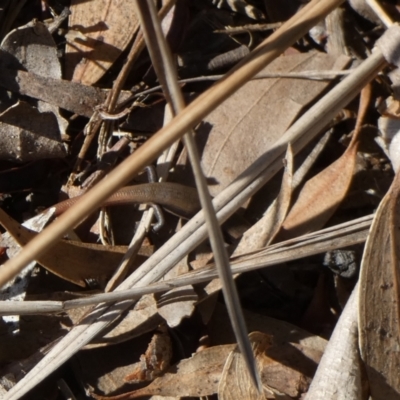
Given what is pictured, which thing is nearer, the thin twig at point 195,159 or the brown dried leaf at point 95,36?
the thin twig at point 195,159

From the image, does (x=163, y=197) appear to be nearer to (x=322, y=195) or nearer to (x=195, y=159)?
(x=322, y=195)

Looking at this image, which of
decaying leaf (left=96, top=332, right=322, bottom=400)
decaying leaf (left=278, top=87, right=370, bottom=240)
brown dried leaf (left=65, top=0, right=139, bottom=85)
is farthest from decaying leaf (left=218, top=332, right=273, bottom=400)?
brown dried leaf (left=65, top=0, right=139, bottom=85)

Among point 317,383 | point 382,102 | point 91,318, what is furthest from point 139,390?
point 382,102

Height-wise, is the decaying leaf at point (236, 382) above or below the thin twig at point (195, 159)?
below

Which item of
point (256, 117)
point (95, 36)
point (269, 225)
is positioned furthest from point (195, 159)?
point (95, 36)

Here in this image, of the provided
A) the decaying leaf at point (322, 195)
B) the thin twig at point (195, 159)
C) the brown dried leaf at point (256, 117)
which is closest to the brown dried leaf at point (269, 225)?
the decaying leaf at point (322, 195)

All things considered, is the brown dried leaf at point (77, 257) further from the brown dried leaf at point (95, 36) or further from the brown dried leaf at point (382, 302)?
the brown dried leaf at point (382, 302)
